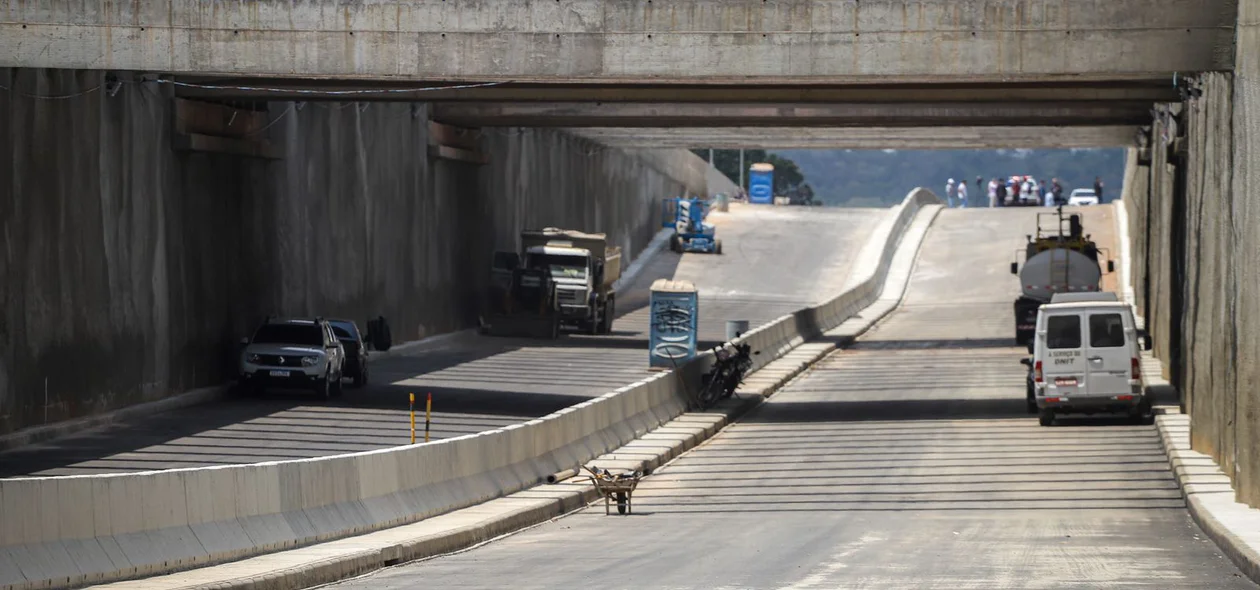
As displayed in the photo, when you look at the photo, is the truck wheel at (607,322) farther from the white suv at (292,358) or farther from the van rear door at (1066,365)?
the van rear door at (1066,365)

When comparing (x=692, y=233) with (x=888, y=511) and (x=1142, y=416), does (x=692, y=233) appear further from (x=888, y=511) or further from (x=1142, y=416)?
(x=888, y=511)

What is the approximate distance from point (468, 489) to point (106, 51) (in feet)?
36.3

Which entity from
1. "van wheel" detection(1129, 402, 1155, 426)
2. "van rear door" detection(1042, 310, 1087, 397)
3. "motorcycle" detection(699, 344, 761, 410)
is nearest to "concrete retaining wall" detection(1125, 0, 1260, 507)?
"van wheel" detection(1129, 402, 1155, 426)

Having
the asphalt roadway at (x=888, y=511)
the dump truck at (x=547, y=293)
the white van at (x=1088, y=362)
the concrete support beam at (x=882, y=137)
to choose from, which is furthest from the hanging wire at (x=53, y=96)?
the concrete support beam at (x=882, y=137)

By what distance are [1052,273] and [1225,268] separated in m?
25.1

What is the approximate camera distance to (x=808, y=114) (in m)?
44.6

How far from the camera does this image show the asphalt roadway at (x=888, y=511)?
15.5 metres

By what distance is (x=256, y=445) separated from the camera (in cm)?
2717

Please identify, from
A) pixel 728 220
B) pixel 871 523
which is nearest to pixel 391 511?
pixel 871 523

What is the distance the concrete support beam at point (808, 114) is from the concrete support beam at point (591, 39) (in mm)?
11747

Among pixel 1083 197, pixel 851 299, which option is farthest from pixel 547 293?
pixel 1083 197

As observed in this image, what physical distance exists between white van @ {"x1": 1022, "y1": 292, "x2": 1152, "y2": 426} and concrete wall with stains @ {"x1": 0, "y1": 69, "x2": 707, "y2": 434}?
16.4 m

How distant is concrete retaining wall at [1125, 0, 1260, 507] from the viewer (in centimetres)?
2020

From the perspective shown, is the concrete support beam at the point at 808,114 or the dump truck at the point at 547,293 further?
the dump truck at the point at 547,293
